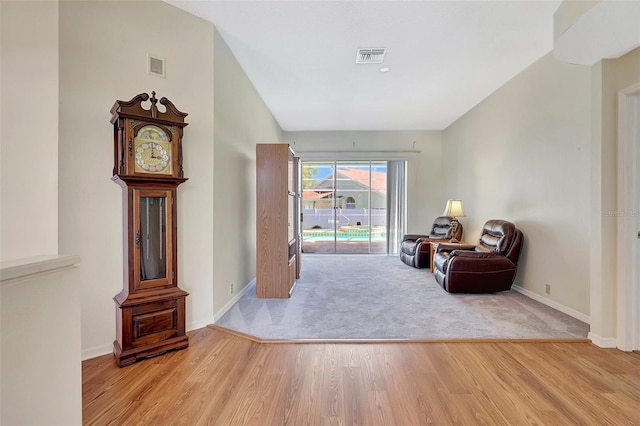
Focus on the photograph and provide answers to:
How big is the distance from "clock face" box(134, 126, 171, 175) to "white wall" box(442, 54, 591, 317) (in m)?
3.86

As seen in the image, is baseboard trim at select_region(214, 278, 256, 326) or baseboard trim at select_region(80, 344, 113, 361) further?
baseboard trim at select_region(214, 278, 256, 326)

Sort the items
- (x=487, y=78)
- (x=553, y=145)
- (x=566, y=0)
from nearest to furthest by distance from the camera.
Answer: (x=566, y=0) → (x=553, y=145) → (x=487, y=78)

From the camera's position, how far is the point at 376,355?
88.0 inches

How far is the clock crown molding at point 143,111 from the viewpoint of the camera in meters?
2.06

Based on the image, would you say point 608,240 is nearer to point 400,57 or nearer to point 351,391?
point 351,391

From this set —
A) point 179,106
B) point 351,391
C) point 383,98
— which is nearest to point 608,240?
point 351,391

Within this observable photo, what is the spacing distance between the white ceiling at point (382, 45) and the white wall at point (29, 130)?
109 cm

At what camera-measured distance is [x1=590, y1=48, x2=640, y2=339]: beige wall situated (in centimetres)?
232

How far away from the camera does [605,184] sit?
2340 mm

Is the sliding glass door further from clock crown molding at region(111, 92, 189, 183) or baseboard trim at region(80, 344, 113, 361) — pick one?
baseboard trim at region(80, 344, 113, 361)

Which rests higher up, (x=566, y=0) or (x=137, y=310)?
(x=566, y=0)

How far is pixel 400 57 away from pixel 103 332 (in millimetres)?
4003

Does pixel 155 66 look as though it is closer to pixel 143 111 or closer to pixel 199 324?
pixel 143 111

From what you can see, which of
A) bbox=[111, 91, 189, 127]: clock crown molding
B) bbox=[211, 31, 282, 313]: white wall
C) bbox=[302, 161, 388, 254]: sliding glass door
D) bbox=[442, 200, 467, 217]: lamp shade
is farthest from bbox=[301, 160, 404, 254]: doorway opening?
bbox=[111, 91, 189, 127]: clock crown molding
